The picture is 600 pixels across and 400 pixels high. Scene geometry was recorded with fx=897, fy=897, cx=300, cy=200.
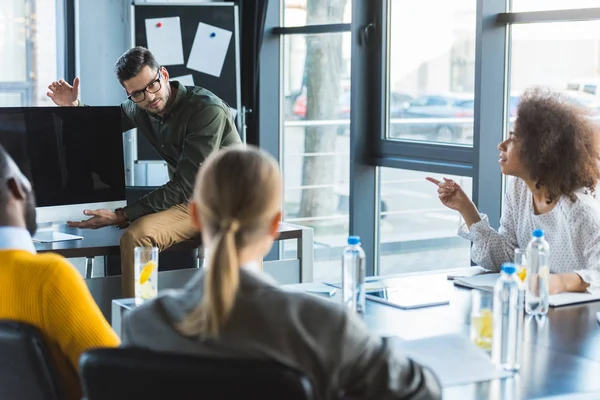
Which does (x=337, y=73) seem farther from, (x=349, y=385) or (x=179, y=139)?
(x=349, y=385)

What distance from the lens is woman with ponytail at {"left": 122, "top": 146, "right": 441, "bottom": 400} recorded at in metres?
1.32

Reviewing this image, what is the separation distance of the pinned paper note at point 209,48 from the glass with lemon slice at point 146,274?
2.92 meters

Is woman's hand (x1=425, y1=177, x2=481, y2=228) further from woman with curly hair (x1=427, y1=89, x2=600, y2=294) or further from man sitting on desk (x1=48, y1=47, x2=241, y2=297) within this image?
man sitting on desk (x1=48, y1=47, x2=241, y2=297)

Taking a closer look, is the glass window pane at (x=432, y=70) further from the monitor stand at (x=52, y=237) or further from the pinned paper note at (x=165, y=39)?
the monitor stand at (x=52, y=237)

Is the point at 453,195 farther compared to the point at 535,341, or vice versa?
the point at 453,195

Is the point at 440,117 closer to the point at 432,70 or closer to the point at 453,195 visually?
the point at 432,70

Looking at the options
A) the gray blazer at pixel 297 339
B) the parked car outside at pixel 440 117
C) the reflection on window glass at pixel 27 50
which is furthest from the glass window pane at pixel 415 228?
the gray blazer at pixel 297 339

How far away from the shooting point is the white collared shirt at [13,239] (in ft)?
5.43

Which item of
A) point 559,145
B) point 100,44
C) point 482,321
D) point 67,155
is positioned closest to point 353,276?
point 482,321

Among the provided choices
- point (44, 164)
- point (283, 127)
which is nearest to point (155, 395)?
point (44, 164)

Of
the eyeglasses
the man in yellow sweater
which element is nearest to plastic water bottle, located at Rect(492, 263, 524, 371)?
the man in yellow sweater

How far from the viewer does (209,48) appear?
526 cm

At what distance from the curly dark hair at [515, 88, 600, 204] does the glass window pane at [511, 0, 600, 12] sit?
1173 millimetres

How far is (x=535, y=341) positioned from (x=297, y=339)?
37.3 inches
